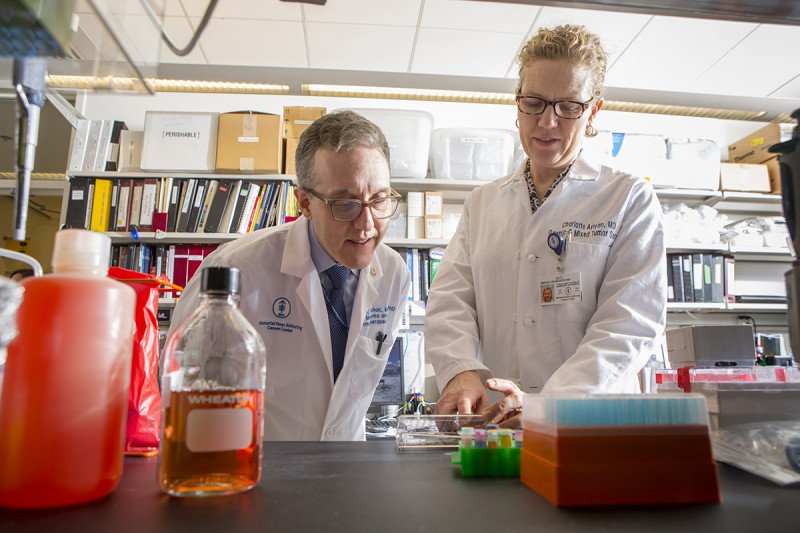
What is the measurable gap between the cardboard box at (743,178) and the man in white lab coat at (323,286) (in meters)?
2.91

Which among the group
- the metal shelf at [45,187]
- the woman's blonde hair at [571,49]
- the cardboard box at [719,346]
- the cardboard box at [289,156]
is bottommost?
the cardboard box at [719,346]

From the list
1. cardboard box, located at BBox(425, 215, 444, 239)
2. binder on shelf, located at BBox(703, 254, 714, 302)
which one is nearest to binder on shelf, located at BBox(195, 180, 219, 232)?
cardboard box, located at BBox(425, 215, 444, 239)

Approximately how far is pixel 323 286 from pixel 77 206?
2266 millimetres

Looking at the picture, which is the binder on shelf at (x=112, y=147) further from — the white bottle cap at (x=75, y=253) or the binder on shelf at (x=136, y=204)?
the white bottle cap at (x=75, y=253)

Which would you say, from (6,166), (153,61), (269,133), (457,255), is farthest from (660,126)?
(6,166)

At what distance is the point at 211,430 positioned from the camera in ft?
1.42

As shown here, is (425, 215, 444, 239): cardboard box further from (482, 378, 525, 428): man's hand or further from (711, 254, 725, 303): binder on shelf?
(482, 378, 525, 428): man's hand

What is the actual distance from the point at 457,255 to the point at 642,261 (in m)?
0.48

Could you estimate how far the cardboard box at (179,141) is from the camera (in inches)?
115

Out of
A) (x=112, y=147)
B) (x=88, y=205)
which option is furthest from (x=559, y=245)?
(x=112, y=147)

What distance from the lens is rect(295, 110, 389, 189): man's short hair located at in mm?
1162

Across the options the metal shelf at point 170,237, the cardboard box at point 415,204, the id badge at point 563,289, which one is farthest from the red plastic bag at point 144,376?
the cardboard box at point 415,204

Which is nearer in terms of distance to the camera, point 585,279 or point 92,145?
point 585,279

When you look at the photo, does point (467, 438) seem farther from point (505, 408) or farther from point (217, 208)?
point (217, 208)
